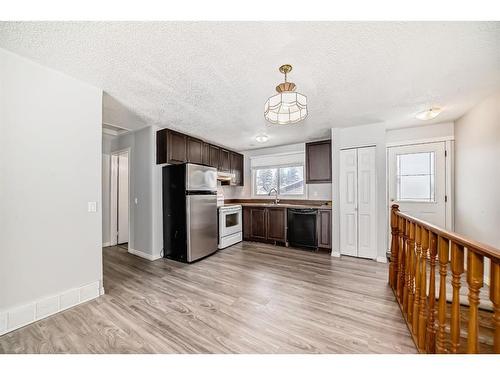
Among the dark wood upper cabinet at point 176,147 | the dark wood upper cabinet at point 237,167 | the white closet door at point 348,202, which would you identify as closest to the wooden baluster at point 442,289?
the white closet door at point 348,202

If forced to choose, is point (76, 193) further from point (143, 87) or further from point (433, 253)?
point (433, 253)

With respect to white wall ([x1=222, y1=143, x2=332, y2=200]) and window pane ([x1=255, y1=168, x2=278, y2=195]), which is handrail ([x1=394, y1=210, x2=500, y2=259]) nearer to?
white wall ([x1=222, y1=143, x2=332, y2=200])

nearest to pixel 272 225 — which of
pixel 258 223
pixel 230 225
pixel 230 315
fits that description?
pixel 258 223

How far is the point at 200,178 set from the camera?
3.58 m

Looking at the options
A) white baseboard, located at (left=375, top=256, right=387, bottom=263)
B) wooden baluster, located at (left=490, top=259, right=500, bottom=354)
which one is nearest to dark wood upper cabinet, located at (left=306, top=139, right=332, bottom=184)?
white baseboard, located at (left=375, top=256, right=387, bottom=263)

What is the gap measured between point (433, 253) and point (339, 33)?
164cm

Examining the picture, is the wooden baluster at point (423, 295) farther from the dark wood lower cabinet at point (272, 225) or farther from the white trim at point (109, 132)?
the white trim at point (109, 132)

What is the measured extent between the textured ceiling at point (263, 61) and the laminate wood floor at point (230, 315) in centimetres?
232

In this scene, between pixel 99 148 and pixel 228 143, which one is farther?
pixel 228 143

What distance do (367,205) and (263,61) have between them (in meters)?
2.97

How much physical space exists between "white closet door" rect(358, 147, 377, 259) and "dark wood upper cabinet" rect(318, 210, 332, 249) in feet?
1.69

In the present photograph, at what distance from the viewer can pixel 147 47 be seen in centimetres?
158

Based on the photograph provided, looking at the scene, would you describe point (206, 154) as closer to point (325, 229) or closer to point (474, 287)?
point (325, 229)
